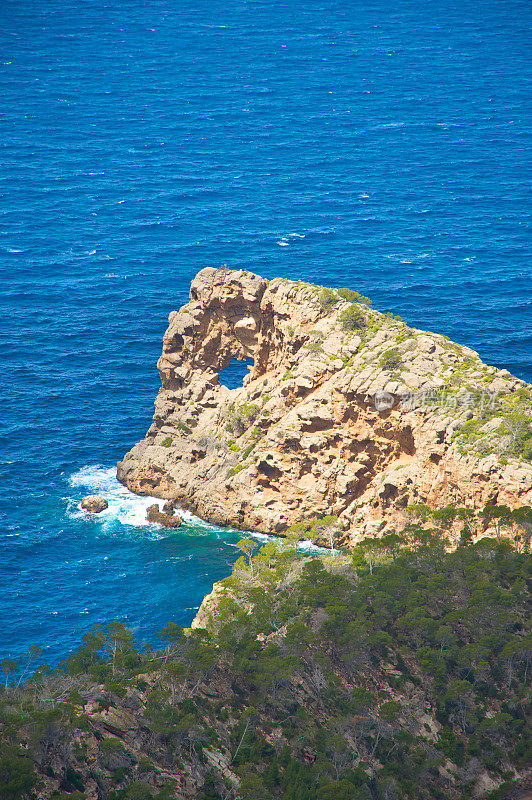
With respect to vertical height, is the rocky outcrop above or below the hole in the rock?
below

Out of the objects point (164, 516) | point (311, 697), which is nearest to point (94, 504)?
point (164, 516)

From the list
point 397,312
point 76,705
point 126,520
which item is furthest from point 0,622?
point 397,312

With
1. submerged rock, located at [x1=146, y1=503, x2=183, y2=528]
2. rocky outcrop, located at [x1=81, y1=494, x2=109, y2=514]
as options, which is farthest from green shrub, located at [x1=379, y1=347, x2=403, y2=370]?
rocky outcrop, located at [x1=81, y1=494, x2=109, y2=514]

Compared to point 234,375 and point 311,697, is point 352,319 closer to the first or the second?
point 234,375

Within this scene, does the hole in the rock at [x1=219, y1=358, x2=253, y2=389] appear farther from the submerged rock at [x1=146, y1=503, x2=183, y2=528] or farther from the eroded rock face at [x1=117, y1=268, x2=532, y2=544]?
the submerged rock at [x1=146, y1=503, x2=183, y2=528]

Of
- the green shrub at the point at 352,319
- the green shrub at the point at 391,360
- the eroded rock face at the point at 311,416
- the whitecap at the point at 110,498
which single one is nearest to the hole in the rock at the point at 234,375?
the eroded rock face at the point at 311,416

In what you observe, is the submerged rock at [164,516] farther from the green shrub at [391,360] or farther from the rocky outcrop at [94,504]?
the green shrub at [391,360]

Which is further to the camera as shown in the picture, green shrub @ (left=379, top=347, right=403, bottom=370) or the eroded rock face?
green shrub @ (left=379, top=347, right=403, bottom=370)
